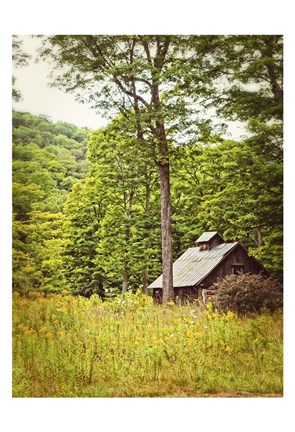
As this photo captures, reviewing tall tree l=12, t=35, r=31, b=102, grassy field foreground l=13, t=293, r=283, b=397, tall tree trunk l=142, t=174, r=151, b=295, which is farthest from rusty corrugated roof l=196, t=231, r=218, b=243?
tall tree l=12, t=35, r=31, b=102

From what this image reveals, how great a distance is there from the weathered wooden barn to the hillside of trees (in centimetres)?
9

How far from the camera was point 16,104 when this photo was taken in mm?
8219

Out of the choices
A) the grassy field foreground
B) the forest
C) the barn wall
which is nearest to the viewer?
the grassy field foreground

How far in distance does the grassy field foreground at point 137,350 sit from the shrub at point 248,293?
12cm

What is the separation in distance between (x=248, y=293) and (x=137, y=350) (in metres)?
1.42

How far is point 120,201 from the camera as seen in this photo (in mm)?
A: 8477

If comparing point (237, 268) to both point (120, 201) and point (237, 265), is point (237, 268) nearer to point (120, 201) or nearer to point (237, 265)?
point (237, 265)

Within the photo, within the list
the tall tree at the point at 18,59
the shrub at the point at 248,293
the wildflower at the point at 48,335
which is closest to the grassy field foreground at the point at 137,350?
the wildflower at the point at 48,335

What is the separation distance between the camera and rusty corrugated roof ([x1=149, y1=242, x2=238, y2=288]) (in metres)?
8.36

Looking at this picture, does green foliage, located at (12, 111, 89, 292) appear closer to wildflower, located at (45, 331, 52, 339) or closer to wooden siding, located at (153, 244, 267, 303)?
wildflower, located at (45, 331, 52, 339)

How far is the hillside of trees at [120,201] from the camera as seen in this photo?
27.0 feet

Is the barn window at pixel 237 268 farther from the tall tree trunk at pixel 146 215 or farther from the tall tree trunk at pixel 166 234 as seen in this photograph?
the tall tree trunk at pixel 146 215

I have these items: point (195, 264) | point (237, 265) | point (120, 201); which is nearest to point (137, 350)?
point (195, 264)
